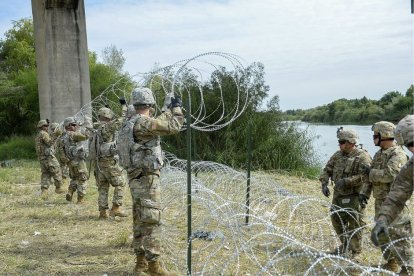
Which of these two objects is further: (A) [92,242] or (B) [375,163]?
(A) [92,242]

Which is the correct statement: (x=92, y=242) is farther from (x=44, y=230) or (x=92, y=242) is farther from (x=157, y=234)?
(x=157, y=234)

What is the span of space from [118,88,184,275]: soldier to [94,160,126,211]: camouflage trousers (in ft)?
8.24

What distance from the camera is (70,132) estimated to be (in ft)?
29.2

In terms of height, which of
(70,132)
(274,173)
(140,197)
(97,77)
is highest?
(97,77)

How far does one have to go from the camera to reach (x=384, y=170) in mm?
4625

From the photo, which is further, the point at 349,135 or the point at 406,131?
the point at 349,135

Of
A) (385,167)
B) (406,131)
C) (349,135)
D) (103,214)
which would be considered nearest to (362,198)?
(385,167)

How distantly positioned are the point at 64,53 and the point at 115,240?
10.2m

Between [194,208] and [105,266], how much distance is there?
117 inches

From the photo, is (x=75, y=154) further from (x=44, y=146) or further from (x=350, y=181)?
(x=350, y=181)

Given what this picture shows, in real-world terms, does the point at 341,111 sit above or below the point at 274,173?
above

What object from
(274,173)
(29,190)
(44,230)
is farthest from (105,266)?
(274,173)

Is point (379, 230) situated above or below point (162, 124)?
below

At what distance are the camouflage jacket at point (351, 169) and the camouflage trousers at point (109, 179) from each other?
342cm
